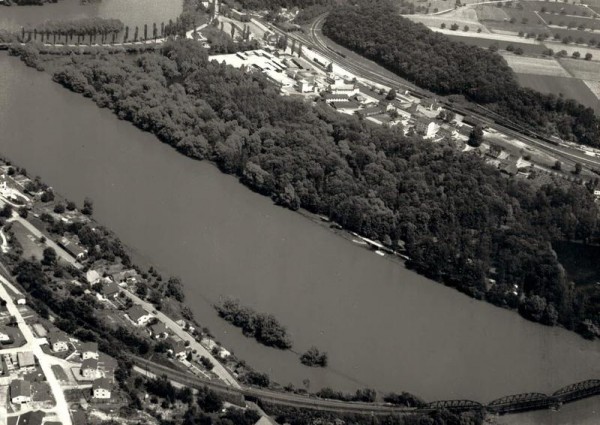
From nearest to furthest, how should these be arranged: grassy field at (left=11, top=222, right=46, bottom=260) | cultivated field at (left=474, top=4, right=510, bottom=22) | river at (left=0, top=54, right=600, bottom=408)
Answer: river at (left=0, top=54, right=600, bottom=408)
grassy field at (left=11, top=222, right=46, bottom=260)
cultivated field at (left=474, top=4, right=510, bottom=22)

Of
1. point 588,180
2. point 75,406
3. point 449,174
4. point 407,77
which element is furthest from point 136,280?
point 407,77

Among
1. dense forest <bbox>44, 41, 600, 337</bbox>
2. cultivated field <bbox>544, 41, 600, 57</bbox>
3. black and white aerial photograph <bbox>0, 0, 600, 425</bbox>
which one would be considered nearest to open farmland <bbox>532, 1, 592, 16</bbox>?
cultivated field <bbox>544, 41, 600, 57</bbox>

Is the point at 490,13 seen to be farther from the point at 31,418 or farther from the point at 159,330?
the point at 31,418

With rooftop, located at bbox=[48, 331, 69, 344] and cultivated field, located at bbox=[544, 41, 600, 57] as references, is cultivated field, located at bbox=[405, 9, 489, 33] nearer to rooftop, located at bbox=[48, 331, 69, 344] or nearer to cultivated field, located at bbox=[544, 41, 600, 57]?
cultivated field, located at bbox=[544, 41, 600, 57]

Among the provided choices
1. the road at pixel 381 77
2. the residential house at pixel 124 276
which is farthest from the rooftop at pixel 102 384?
the road at pixel 381 77

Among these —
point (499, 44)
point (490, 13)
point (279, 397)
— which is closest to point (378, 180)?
point (279, 397)

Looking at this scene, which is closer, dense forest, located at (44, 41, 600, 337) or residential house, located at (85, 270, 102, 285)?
residential house, located at (85, 270, 102, 285)

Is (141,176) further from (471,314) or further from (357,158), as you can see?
(471,314)
